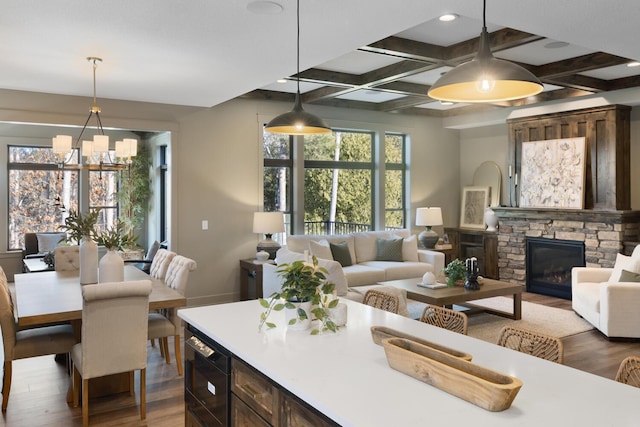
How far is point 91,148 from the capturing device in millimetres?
4449

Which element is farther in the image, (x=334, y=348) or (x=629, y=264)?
(x=629, y=264)

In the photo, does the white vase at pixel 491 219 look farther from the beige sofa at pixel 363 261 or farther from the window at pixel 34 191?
the window at pixel 34 191

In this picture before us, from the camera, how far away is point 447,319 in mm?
2477

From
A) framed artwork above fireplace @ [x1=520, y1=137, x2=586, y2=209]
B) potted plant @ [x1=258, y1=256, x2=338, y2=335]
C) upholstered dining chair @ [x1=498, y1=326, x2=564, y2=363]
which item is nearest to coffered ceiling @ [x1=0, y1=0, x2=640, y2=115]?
framed artwork above fireplace @ [x1=520, y1=137, x2=586, y2=209]

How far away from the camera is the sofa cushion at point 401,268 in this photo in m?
6.43

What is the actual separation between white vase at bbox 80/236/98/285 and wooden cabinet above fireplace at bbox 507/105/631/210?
608cm

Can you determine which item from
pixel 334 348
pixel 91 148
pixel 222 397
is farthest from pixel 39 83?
pixel 334 348

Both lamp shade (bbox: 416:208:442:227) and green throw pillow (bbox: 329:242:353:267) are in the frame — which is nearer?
green throw pillow (bbox: 329:242:353:267)

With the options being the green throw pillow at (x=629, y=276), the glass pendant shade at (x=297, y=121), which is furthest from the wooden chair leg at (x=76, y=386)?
the green throw pillow at (x=629, y=276)

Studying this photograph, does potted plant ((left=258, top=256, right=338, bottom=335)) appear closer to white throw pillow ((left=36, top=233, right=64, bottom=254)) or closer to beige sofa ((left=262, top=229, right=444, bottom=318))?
beige sofa ((left=262, top=229, right=444, bottom=318))

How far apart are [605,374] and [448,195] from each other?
201 inches

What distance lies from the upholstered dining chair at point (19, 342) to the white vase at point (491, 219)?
641 centimetres

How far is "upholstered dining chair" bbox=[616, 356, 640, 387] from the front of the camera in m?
1.63

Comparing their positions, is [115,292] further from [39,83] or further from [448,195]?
[448,195]
